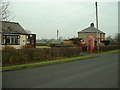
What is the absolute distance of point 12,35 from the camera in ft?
107

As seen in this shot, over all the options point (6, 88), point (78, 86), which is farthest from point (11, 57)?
point (78, 86)

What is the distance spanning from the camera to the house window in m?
31.6

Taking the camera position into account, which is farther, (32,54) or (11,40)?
(11,40)

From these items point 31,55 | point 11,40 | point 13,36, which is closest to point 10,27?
point 13,36

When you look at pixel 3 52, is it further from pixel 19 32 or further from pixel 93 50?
pixel 93 50

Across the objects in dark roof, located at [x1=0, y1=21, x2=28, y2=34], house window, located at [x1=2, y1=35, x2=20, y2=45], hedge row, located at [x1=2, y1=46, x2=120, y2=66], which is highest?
dark roof, located at [x1=0, y1=21, x2=28, y2=34]

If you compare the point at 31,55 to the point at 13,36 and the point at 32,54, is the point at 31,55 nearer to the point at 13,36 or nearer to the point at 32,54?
the point at 32,54

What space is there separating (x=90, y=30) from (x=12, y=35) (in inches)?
1639

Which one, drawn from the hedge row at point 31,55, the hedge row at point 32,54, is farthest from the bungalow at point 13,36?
the hedge row at point 31,55

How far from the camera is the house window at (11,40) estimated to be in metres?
31.6

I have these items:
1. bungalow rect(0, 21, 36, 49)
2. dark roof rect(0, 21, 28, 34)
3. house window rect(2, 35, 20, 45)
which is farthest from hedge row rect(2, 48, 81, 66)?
dark roof rect(0, 21, 28, 34)

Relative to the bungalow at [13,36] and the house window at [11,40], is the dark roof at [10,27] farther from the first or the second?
the house window at [11,40]

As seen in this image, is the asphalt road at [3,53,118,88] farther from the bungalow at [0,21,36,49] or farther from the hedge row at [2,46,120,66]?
the bungalow at [0,21,36,49]

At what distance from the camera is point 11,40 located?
3250cm
